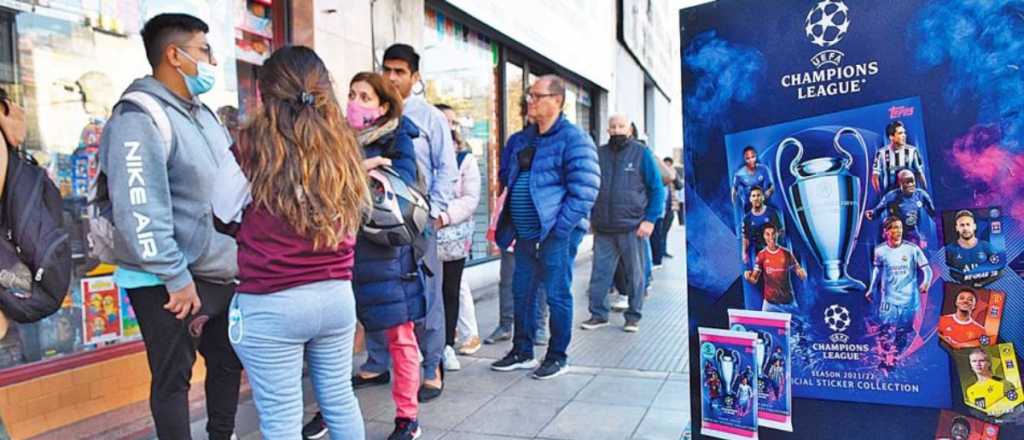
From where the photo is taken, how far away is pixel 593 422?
378cm

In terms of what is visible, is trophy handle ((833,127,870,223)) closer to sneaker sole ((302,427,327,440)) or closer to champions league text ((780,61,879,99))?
champions league text ((780,61,879,99))

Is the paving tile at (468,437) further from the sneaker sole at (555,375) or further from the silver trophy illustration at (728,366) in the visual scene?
the silver trophy illustration at (728,366)

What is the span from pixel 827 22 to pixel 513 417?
Answer: 2467mm

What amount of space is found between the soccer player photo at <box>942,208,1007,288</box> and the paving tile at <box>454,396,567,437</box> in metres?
2.07

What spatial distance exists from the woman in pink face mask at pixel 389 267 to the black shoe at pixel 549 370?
4.36 ft

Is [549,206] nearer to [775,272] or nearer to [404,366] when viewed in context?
[404,366]

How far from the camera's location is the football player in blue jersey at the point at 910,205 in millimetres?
2350

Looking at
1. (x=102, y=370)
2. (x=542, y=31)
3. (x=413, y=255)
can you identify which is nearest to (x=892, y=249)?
(x=413, y=255)

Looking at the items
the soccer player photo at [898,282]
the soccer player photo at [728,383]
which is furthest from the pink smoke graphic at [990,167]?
the soccer player photo at [728,383]

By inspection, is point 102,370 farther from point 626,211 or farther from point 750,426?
point 626,211

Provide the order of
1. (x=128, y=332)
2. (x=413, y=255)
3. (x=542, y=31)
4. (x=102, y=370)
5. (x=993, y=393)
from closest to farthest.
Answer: (x=993, y=393), (x=413, y=255), (x=102, y=370), (x=128, y=332), (x=542, y=31)

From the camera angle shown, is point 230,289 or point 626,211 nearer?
point 230,289

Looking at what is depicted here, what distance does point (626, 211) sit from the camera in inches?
246

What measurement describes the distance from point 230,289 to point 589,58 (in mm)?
10937
